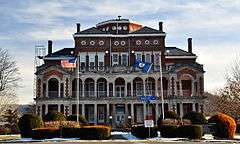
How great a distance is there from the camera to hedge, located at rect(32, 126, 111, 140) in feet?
138

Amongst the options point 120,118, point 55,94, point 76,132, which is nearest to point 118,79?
point 120,118

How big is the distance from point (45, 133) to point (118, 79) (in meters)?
28.5

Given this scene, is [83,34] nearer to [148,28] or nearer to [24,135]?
[148,28]

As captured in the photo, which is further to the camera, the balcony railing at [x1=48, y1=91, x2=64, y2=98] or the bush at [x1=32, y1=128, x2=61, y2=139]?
the balcony railing at [x1=48, y1=91, x2=64, y2=98]

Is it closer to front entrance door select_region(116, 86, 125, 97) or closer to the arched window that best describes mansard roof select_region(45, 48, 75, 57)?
the arched window

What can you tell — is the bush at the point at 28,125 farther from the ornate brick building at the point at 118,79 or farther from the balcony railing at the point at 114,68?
the balcony railing at the point at 114,68

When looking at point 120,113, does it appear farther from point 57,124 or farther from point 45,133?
point 45,133

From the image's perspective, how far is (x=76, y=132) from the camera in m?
43.3

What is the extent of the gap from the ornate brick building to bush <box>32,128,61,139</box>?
19836 mm

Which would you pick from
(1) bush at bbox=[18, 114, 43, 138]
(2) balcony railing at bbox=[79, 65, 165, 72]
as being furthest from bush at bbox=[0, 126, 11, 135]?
(2) balcony railing at bbox=[79, 65, 165, 72]

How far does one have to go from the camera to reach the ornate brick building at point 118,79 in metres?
66.6

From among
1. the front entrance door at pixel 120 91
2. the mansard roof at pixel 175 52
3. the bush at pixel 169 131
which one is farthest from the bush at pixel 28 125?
the mansard roof at pixel 175 52

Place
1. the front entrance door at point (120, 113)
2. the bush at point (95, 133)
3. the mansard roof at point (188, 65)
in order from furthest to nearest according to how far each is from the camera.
Result: 1. the front entrance door at point (120, 113)
2. the mansard roof at point (188, 65)
3. the bush at point (95, 133)

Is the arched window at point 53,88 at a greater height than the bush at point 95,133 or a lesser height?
greater
